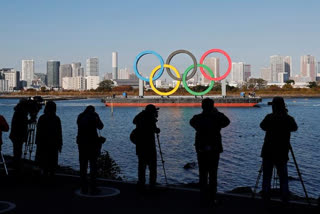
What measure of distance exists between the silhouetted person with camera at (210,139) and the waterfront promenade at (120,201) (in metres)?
0.52

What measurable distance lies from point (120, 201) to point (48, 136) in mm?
2359

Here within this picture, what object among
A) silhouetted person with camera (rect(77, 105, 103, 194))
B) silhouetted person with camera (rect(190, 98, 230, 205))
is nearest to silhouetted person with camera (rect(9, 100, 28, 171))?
silhouetted person with camera (rect(77, 105, 103, 194))

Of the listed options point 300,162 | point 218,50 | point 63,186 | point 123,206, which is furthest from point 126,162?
point 218,50

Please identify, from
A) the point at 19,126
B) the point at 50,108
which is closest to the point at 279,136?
the point at 50,108

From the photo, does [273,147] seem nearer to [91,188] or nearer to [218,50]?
[91,188]

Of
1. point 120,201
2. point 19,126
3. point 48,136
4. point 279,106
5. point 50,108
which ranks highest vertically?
point 279,106

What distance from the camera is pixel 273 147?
8.12m

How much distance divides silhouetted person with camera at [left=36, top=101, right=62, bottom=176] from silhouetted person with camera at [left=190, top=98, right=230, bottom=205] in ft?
10.6

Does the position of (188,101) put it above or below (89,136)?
below

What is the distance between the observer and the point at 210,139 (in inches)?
316

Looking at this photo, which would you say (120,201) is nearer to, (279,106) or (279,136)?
(279,136)

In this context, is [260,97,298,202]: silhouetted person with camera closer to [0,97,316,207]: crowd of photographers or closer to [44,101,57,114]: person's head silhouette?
[0,97,316,207]: crowd of photographers

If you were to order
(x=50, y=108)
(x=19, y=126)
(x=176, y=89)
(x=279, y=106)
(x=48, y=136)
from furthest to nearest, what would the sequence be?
(x=176, y=89), (x=19, y=126), (x=48, y=136), (x=50, y=108), (x=279, y=106)

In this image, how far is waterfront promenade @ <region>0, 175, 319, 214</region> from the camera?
7828 millimetres
